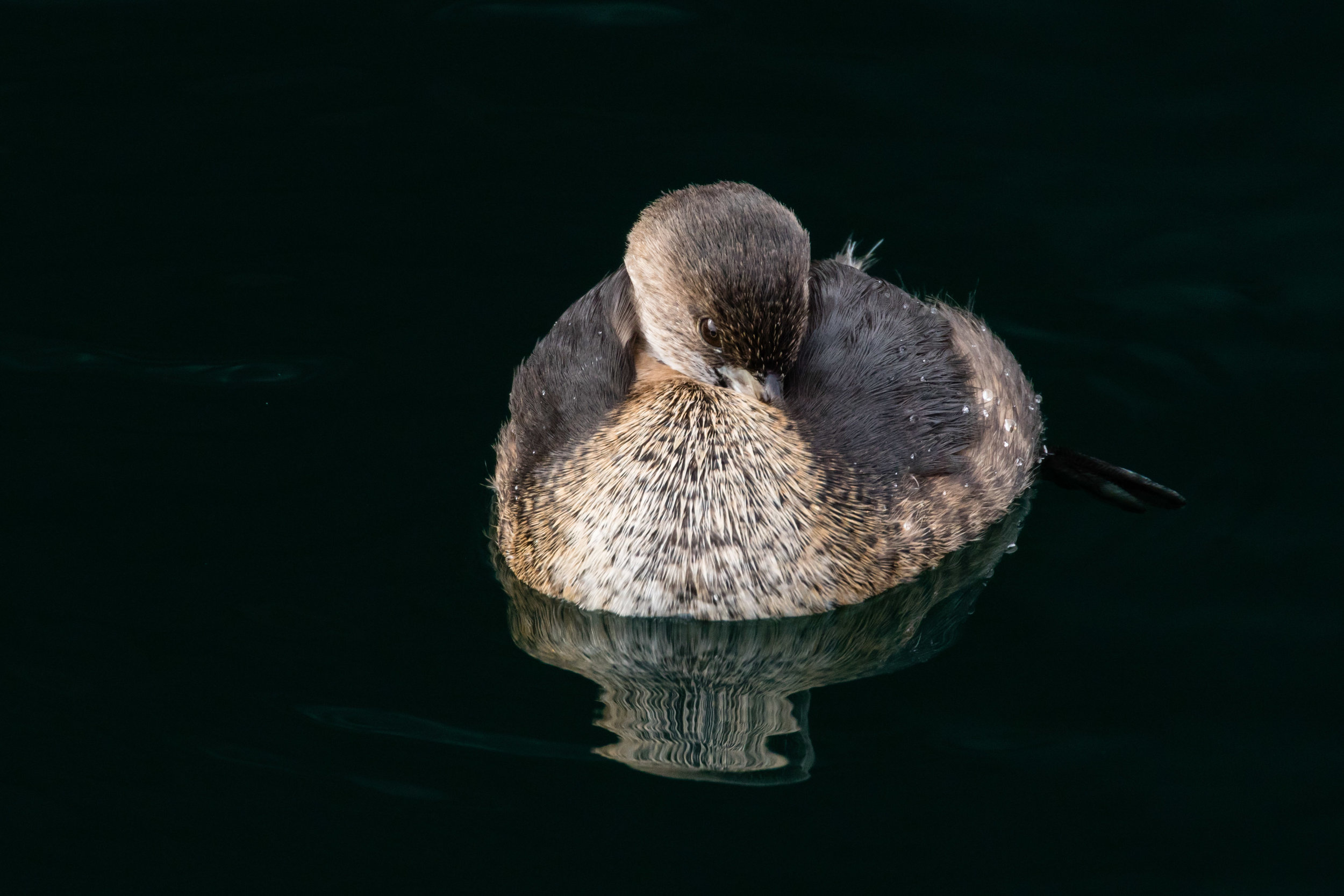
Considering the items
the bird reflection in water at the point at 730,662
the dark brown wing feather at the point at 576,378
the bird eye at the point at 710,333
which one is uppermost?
the bird eye at the point at 710,333

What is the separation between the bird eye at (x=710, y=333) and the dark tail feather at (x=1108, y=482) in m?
2.04

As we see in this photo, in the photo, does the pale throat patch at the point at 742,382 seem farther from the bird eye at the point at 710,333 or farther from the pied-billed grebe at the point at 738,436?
the bird eye at the point at 710,333

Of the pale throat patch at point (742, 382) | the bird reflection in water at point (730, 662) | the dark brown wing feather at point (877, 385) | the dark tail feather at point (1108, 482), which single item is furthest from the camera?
the dark tail feather at point (1108, 482)

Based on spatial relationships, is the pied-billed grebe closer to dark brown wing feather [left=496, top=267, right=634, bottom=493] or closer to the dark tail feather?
dark brown wing feather [left=496, top=267, right=634, bottom=493]

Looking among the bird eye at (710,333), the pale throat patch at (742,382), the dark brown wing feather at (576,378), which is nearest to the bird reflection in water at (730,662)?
the dark brown wing feather at (576,378)

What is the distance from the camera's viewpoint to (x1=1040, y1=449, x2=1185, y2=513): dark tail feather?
24.6ft

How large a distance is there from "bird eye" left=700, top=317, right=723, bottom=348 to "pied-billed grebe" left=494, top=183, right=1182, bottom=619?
0.01 m

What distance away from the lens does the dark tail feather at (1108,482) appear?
7.50 metres

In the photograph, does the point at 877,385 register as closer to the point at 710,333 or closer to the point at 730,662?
the point at 710,333

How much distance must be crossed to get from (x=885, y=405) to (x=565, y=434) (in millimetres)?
1337

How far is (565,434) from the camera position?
23.2 feet

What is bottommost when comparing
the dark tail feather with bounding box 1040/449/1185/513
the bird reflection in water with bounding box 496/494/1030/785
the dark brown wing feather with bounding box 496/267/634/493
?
the bird reflection in water with bounding box 496/494/1030/785

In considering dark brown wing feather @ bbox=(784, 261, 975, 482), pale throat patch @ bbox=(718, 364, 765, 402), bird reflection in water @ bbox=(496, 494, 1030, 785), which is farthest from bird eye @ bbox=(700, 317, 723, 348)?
bird reflection in water @ bbox=(496, 494, 1030, 785)

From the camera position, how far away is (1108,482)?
299 inches
